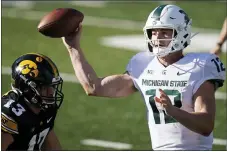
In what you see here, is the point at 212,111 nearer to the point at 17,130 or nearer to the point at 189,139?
the point at 189,139

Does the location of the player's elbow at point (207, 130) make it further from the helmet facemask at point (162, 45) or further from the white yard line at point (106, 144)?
the white yard line at point (106, 144)

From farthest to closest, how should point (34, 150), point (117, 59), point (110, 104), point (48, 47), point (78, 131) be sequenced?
point (48, 47) → point (117, 59) → point (110, 104) → point (78, 131) → point (34, 150)

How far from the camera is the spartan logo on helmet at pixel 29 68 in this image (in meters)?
5.48

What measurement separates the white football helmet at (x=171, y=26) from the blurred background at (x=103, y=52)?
2630mm

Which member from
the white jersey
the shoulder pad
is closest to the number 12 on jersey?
the white jersey

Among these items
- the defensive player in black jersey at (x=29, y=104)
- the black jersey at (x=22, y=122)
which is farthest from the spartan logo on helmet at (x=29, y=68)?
the black jersey at (x=22, y=122)

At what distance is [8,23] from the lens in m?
15.5

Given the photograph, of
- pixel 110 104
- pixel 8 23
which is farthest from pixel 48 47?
pixel 110 104

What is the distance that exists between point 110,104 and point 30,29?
18.0ft

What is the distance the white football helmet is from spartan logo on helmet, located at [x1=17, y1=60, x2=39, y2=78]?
86 centimetres

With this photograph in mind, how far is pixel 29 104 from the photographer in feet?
18.0

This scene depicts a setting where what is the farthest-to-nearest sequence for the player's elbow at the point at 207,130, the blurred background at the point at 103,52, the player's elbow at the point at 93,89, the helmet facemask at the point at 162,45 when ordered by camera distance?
1. the blurred background at the point at 103,52
2. the player's elbow at the point at 93,89
3. the helmet facemask at the point at 162,45
4. the player's elbow at the point at 207,130

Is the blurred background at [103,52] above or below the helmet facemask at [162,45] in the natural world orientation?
below

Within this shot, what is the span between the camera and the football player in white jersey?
17.5 feet
